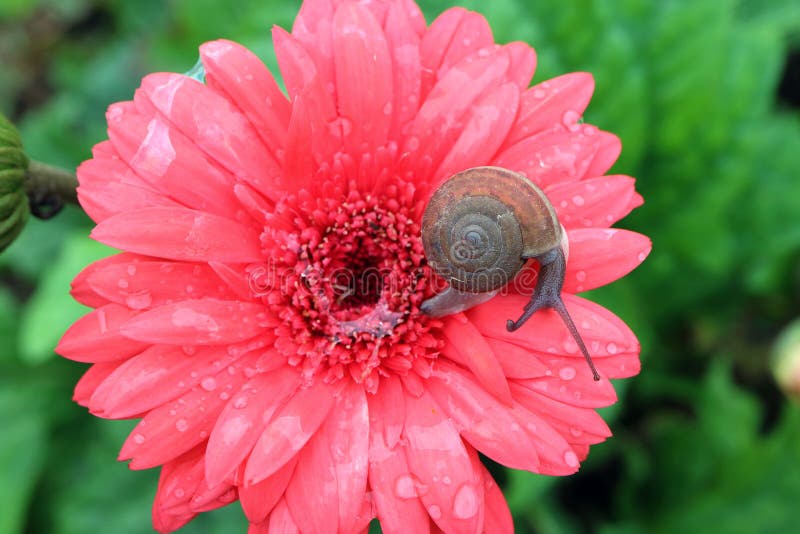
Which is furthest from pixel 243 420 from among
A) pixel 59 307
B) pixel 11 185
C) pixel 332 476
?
pixel 59 307

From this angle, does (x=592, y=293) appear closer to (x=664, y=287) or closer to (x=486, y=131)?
(x=664, y=287)

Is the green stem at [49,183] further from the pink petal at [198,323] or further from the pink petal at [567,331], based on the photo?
the pink petal at [567,331]

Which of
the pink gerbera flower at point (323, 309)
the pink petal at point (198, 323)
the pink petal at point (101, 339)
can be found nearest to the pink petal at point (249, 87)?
the pink gerbera flower at point (323, 309)

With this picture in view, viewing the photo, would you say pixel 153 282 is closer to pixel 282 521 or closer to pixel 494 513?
pixel 282 521

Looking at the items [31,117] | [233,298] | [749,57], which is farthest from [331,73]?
[31,117]

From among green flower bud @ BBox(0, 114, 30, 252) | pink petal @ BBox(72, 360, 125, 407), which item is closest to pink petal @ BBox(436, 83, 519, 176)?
pink petal @ BBox(72, 360, 125, 407)

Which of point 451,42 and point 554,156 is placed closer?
point 554,156

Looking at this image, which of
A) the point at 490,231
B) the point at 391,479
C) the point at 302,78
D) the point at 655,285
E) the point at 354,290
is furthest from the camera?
the point at 655,285
